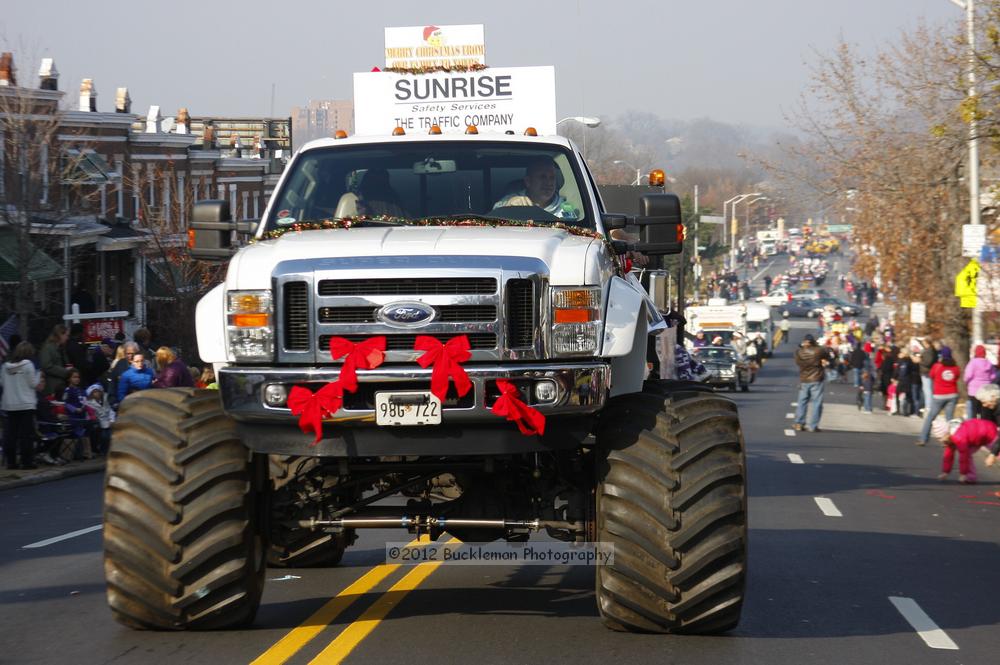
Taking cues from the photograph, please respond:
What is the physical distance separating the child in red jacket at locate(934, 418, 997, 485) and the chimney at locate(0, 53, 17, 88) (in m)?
24.7

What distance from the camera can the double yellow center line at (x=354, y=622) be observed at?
7605mm

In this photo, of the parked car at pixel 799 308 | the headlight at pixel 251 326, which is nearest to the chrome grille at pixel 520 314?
the headlight at pixel 251 326

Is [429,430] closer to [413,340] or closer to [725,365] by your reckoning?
[413,340]

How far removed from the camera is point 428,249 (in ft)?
25.2

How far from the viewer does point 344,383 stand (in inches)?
288

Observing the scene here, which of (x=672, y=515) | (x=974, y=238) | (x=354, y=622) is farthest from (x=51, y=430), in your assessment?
(x=974, y=238)

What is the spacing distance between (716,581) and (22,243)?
26077mm

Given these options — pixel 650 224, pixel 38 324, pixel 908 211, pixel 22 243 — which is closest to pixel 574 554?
pixel 650 224

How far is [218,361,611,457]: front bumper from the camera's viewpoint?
7340 millimetres

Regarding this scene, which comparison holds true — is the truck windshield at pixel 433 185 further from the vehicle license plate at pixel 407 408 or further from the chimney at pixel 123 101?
the chimney at pixel 123 101

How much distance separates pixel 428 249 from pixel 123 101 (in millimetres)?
44772

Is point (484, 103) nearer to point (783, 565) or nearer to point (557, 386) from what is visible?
point (783, 565)

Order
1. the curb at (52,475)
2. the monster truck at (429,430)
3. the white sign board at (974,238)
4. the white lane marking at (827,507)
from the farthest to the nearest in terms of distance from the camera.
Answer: the white sign board at (974,238) < the curb at (52,475) < the white lane marking at (827,507) < the monster truck at (429,430)

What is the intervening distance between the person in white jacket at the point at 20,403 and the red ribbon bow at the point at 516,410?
A: 1415cm
